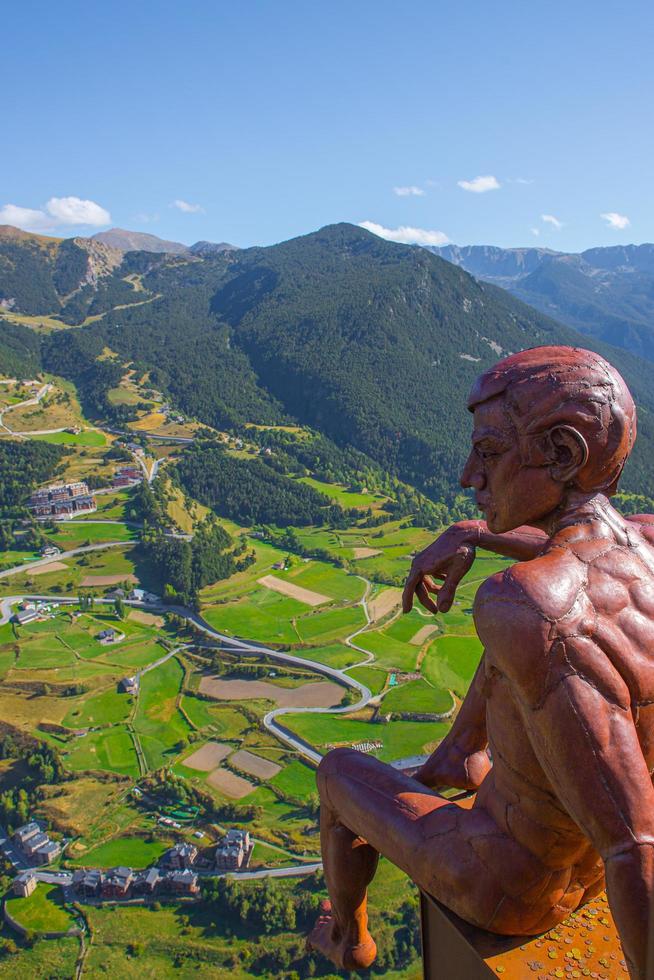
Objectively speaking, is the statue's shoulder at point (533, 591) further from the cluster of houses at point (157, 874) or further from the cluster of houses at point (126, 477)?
the cluster of houses at point (126, 477)

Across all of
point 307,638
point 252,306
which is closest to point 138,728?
point 307,638

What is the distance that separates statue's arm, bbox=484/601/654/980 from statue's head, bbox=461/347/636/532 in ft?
2.42

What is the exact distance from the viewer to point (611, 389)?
3146 mm

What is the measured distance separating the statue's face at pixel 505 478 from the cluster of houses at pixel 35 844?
107 ft

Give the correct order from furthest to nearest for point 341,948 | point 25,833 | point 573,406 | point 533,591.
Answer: point 25,833
point 341,948
point 573,406
point 533,591

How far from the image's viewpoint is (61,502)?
7375cm

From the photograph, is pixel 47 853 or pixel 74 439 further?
pixel 74 439

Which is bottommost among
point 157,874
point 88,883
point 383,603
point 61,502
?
point 88,883

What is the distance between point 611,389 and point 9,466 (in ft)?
274

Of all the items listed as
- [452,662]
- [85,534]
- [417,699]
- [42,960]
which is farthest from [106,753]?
[85,534]

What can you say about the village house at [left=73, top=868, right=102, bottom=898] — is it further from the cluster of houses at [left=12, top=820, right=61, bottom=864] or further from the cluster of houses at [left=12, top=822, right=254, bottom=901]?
the cluster of houses at [left=12, top=820, right=61, bottom=864]

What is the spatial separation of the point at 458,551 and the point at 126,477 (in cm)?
7795

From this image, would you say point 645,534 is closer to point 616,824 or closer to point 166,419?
point 616,824

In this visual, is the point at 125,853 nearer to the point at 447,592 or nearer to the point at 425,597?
the point at 425,597
